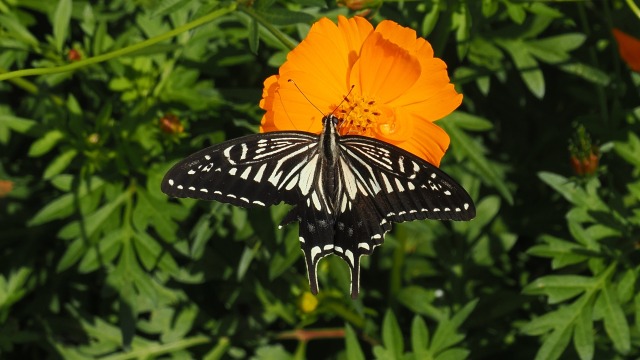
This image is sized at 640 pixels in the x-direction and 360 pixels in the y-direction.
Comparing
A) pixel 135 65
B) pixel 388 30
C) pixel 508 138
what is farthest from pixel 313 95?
pixel 508 138

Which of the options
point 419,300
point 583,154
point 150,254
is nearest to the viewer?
point 583,154

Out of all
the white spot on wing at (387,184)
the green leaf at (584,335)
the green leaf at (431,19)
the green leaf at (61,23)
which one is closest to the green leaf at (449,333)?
the green leaf at (584,335)

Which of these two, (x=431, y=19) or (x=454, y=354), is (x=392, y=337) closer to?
(x=454, y=354)

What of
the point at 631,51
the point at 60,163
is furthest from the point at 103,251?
the point at 631,51

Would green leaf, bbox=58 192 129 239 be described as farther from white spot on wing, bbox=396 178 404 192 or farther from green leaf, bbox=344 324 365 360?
white spot on wing, bbox=396 178 404 192

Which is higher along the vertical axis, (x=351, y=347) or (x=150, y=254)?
(x=150, y=254)

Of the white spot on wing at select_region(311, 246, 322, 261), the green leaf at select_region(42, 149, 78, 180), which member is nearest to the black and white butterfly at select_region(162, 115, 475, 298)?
the white spot on wing at select_region(311, 246, 322, 261)

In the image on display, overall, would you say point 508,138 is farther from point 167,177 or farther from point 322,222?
point 167,177

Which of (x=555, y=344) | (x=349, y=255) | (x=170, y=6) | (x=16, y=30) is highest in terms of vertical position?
(x=16, y=30)
